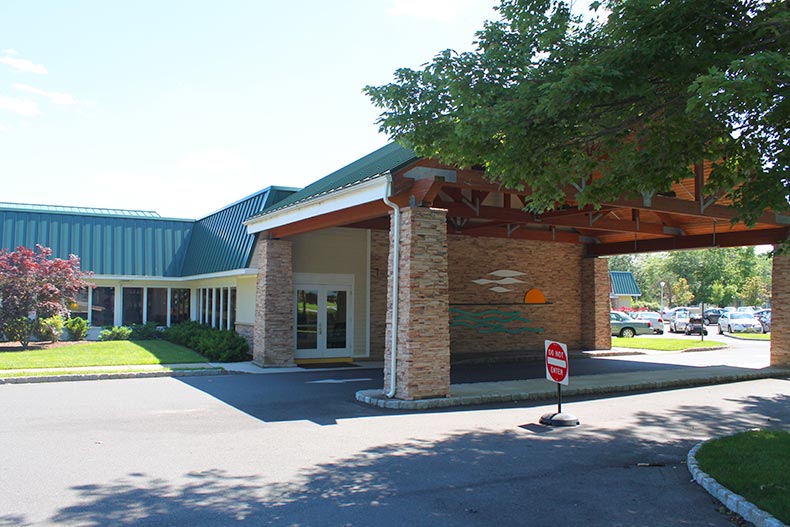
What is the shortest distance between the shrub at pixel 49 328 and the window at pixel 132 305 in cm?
407

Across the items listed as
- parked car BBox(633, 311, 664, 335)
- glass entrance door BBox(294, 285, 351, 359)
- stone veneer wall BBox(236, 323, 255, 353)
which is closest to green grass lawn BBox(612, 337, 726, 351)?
parked car BBox(633, 311, 664, 335)

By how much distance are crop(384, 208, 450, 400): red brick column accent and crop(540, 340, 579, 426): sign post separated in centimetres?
205

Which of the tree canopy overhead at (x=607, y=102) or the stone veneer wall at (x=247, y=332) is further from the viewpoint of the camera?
the stone veneer wall at (x=247, y=332)

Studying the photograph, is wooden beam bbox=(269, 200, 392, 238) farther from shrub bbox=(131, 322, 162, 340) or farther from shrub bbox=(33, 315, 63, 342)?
shrub bbox=(131, 322, 162, 340)

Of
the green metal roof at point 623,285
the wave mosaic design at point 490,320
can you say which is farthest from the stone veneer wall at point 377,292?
the green metal roof at point 623,285

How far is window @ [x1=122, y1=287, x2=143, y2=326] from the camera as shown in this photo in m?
25.7

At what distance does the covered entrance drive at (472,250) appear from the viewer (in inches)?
484

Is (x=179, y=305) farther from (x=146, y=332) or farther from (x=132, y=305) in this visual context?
(x=146, y=332)

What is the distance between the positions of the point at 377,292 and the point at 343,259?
1.53 m

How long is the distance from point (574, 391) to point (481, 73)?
7955 millimetres


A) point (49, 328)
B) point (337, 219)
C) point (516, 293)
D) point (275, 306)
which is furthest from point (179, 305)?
point (337, 219)

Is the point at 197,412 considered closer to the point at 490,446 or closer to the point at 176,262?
the point at 490,446

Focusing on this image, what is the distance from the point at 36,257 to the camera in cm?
2100

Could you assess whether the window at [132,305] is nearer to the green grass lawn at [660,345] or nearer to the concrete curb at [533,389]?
the concrete curb at [533,389]
